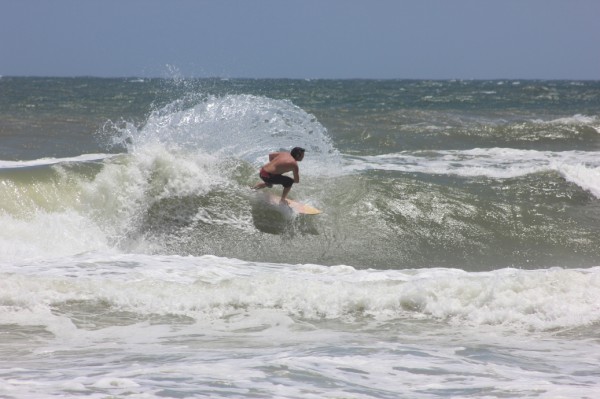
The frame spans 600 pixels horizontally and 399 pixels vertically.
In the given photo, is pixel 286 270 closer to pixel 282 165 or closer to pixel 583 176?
pixel 282 165

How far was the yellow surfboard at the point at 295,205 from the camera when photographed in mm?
11352

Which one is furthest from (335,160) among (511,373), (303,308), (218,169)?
(511,373)

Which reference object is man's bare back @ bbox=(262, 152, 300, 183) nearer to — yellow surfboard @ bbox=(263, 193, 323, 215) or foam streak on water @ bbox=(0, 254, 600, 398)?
yellow surfboard @ bbox=(263, 193, 323, 215)

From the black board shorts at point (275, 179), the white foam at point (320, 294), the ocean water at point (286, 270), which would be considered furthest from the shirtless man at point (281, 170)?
the white foam at point (320, 294)

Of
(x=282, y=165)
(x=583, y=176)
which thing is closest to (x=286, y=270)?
(x=282, y=165)

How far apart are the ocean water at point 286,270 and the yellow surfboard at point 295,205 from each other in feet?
0.50

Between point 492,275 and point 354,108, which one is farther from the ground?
point 354,108

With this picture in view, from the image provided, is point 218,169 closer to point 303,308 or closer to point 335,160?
point 335,160

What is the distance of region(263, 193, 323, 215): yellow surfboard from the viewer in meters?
11.4

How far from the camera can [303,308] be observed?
24.9ft

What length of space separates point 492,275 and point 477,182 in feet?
18.6

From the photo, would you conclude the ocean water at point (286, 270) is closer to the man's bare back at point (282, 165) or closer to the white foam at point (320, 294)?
the white foam at point (320, 294)

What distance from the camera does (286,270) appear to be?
30.2 feet

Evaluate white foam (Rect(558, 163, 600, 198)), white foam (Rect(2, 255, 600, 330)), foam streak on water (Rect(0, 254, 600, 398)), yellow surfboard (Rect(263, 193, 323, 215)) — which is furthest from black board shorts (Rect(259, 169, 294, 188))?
white foam (Rect(558, 163, 600, 198))
